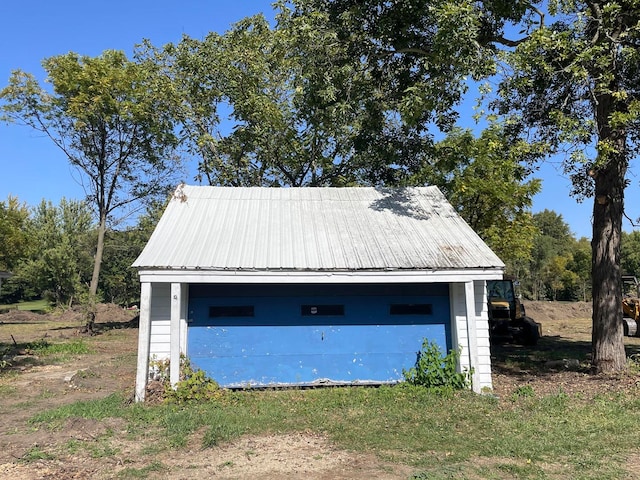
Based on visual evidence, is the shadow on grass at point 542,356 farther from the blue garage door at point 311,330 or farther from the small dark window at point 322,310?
the small dark window at point 322,310

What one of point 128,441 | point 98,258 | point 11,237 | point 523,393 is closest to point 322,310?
point 523,393

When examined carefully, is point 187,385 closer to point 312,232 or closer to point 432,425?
point 312,232

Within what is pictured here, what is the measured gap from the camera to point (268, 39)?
→ 23453 millimetres

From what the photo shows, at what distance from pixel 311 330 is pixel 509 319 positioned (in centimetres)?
1177

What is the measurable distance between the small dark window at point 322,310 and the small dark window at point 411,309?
1.11 meters

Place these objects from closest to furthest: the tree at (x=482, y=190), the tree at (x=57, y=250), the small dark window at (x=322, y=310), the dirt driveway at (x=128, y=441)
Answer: the dirt driveway at (x=128, y=441) < the small dark window at (x=322, y=310) < the tree at (x=482, y=190) < the tree at (x=57, y=250)

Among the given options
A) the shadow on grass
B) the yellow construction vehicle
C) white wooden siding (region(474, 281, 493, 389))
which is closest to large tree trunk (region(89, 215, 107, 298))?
the yellow construction vehicle

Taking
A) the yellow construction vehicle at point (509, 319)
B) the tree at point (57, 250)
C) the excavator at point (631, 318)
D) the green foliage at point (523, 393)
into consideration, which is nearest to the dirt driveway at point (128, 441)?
the green foliage at point (523, 393)

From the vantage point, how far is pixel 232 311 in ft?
31.8

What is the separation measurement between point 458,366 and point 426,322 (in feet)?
3.47

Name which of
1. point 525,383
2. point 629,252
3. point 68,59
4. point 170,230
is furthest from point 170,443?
point 629,252

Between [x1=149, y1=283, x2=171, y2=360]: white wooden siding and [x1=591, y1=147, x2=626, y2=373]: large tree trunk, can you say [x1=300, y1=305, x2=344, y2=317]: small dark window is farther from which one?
[x1=591, y1=147, x2=626, y2=373]: large tree trunk

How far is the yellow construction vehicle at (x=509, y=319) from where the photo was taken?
17.7 meters

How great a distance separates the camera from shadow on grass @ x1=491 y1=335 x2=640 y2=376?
11.7 metres
